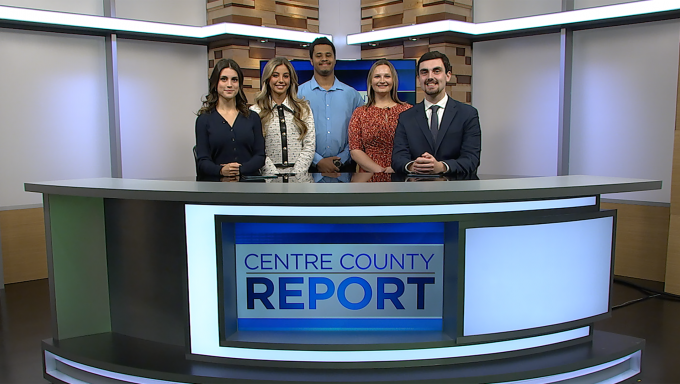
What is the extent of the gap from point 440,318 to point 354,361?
389 mm

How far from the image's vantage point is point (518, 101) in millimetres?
4883

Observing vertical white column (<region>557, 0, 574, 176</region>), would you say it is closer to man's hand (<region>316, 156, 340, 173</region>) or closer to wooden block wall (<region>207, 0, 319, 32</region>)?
Result: man's hand (<region>316, 156, 340, 173</region>)

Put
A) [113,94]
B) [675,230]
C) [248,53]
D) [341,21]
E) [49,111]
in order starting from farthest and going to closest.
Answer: [341,21] < [248,53] < [113,94] < [49,111] < [675,230]

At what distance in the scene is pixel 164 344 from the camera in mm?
2439

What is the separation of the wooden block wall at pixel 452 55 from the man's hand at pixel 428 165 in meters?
2.10

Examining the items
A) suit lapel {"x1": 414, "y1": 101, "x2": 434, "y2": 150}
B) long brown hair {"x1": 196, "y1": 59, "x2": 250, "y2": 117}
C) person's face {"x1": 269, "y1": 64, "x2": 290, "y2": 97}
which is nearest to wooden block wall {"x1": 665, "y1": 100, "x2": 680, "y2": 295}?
suit lapel {"x1": 414, "y1": 101, "x2": 434, "y2": 150}

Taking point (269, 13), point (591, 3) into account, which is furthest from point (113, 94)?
point (591, 3)

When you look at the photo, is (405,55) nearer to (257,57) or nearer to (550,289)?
(257,57)

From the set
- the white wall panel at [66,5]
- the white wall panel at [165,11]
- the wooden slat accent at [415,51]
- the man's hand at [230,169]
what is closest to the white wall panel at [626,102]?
the wooden slat accent at [415,51]

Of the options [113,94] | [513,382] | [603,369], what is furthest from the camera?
[113,94]

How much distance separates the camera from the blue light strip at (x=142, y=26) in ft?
13.2

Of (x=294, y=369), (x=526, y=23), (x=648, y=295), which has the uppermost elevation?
(x=526, y=23)

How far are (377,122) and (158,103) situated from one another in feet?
7.74

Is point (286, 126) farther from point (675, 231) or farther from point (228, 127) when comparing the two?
point (675, 231)
